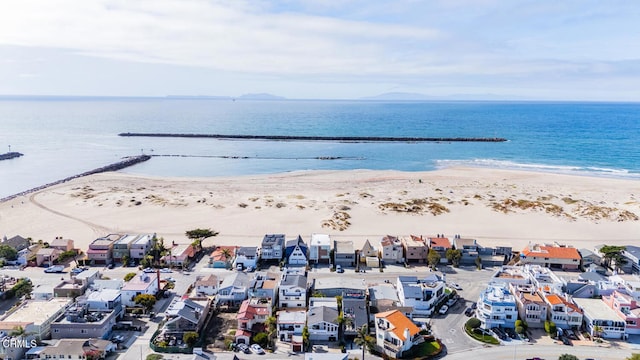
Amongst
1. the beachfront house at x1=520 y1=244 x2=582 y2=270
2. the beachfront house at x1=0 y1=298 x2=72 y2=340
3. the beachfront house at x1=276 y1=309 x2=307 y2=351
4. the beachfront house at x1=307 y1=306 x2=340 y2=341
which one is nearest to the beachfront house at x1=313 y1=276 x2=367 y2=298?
the beachfront house at x1=307 y1=306 x2=340 y2=341

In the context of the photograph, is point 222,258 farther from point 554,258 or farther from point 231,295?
point 554,258

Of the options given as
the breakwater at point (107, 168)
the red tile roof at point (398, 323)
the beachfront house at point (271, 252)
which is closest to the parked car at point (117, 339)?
the beachfront house at point (271, 252)

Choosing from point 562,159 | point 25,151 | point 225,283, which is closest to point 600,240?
point 225,283

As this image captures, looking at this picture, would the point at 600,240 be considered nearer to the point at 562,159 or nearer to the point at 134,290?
the point at 134,290

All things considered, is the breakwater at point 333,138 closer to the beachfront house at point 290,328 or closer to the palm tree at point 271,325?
the beachfront house at point 290,328
